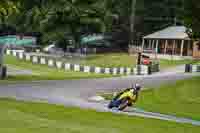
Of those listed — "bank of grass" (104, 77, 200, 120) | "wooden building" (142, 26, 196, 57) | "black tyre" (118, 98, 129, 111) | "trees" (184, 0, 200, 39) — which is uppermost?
"trees" (184, 0, 200, 39)

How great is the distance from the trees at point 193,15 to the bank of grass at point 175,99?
2.56 metres

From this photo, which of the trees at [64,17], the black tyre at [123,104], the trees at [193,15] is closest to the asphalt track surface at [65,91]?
the black tyre at [123,104]

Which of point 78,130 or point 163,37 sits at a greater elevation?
point 78,130

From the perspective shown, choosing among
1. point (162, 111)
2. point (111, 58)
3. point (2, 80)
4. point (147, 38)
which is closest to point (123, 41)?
point (147, 38)

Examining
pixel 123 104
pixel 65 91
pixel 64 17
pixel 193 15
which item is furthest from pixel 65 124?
pixel 64 17

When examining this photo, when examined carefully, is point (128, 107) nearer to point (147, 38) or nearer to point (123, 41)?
point (147, 38)

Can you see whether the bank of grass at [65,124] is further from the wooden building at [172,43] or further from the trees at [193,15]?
the wooden building at [172,43]

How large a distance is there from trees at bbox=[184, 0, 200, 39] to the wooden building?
28.7m

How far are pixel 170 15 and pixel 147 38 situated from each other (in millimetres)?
8384

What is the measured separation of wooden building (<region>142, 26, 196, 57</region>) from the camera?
57188 millimetres

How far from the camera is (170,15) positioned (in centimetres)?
7006

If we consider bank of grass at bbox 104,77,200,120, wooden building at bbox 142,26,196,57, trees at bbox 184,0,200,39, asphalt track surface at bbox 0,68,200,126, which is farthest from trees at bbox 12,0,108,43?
bank of grass at bbox 104,77,200,120

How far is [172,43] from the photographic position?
2361 inches

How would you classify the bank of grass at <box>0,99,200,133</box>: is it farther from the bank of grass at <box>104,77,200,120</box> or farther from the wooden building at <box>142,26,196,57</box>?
the wooden building at <box>142,26,196,57</box>
